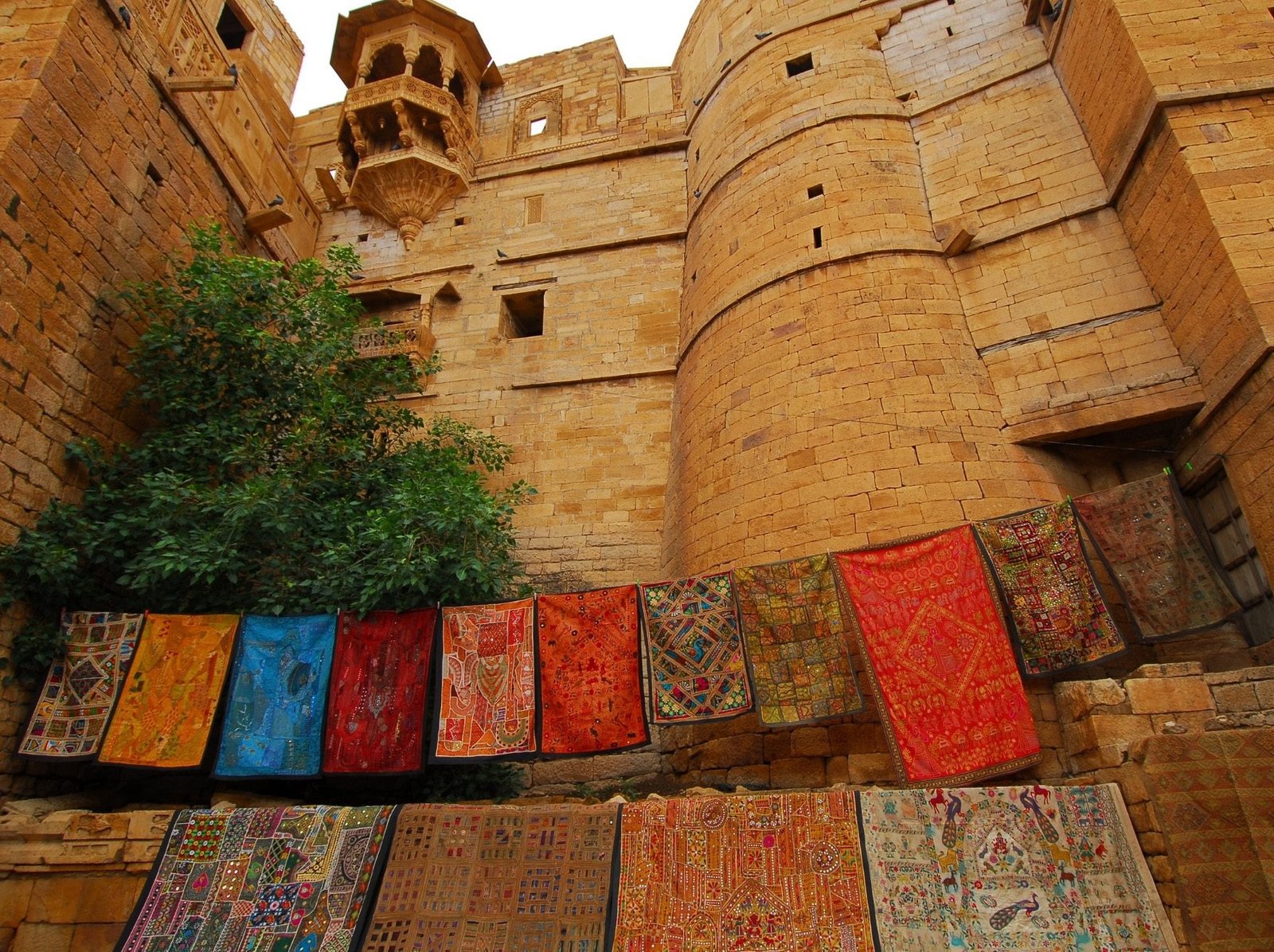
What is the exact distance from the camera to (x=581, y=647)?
5.25 m

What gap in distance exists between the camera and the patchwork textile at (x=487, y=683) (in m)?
5.03

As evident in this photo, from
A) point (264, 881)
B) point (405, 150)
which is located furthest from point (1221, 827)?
point (405, 150)

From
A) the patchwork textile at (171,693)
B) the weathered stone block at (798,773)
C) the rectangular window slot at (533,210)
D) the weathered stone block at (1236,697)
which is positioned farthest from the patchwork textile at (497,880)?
the rectangular window slot at (533,210)

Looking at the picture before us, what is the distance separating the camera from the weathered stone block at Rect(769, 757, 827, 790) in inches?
207

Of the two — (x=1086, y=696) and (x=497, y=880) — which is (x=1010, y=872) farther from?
(x=497, y=880)

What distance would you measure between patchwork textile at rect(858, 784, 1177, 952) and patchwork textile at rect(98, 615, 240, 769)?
435 cm

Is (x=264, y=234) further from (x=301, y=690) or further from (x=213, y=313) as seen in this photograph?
(x=301, y=690)

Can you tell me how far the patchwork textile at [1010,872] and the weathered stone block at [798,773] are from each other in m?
1.50

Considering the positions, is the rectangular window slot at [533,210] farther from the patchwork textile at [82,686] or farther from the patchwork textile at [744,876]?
the patchwork textile at [744,876]

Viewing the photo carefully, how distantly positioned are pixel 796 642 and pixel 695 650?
0.66 meters

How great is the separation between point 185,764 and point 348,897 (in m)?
→ 1.87

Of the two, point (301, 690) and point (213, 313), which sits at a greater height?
point (213, 313)

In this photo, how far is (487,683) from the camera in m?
5.22

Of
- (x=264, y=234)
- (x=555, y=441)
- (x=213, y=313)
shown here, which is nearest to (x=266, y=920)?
(x=213, y=313)
